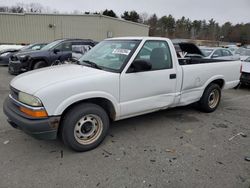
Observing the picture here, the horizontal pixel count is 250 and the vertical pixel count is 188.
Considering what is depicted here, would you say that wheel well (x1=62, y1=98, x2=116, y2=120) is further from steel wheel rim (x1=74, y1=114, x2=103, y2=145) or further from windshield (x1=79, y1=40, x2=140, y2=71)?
windshield (x1=79, y1=40, x2=140, y2=71)

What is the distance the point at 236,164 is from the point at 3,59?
13.0 meters

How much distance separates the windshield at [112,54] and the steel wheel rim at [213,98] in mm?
2562

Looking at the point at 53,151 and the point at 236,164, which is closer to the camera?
the point at 236,164

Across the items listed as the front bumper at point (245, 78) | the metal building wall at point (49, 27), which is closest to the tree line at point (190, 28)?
the metal building wall at point (49, 27)

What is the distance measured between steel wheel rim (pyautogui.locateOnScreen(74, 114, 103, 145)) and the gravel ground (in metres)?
0.21

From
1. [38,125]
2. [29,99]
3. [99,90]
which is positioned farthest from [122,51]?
[38,125]

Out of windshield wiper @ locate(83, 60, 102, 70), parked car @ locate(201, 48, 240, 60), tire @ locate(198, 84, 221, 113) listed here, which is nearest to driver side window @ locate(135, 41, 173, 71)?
windshield wiper @ locate(83, 60, 102, 70)

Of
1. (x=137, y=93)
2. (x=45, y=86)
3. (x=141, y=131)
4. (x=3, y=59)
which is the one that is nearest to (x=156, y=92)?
(x=137, y=93)

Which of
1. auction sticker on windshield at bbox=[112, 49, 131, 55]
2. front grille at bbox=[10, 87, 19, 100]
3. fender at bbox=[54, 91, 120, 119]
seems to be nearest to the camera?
fender at bbox=[54, 91, 120, 119]

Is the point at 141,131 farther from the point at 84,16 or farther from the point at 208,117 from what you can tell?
the point at 84,16

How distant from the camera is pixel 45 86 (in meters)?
2.96

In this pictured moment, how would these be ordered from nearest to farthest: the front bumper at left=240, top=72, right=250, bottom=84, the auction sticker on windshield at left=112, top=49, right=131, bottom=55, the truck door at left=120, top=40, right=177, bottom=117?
the truck door at left=120, top=40, right=177, bottom=117 < the auction sticker on windshield at left=112, top=49, right=131, bottom=55 < the front bumper at left=240, top=72, right=250, bottom=84

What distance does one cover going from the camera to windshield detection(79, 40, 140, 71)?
369 cm

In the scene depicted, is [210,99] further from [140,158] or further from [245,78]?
[245,78]
